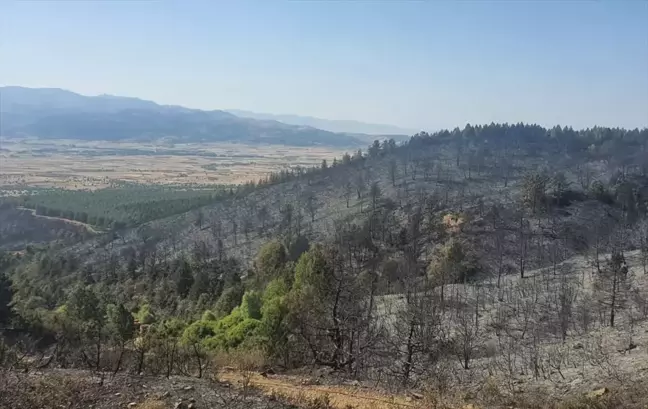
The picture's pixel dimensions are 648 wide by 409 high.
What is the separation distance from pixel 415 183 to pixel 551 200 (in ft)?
84.4

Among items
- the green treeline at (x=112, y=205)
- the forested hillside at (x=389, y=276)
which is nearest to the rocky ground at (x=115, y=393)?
the forested hillside at (x=389, y=276)

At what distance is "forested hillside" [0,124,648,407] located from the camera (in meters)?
15.9

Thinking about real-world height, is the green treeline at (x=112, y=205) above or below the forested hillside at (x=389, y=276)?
below

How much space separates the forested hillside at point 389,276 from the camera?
52.2 feet

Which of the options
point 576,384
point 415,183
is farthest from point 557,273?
point 415,183

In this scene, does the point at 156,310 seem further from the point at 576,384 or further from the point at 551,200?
the point at 551,200

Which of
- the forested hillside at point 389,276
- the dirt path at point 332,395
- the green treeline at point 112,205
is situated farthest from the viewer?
the green treeline at point 112,205

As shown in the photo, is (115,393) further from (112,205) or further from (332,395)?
(112,205)

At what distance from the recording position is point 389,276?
44.1 meters

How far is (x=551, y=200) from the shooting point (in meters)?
61.8

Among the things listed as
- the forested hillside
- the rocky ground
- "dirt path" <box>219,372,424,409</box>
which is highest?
the rocky ground

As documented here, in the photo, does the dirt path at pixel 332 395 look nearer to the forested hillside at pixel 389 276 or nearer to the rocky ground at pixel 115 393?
the rocky ground at pixel 115 393

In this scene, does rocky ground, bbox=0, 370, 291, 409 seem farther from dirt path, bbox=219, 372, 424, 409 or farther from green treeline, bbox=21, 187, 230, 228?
green treeline, bbox=21, 187, 230, 228

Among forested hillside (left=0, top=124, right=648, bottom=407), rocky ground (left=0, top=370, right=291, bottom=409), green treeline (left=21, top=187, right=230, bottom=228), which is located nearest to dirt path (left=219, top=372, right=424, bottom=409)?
rocky ground (left=0, top=370, right=291, bottom=409)
